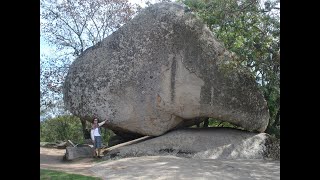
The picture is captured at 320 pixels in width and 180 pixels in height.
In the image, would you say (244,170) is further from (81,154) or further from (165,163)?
(81,154)

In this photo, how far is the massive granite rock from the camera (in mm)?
13297

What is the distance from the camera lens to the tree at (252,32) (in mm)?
13438

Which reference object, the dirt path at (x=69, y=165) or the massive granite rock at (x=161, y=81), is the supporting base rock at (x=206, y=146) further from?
the dirt path at (x=69, y=165)

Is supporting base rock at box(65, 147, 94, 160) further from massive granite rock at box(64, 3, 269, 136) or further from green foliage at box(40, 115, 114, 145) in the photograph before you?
green foliage at box(40, 115, 114, 145)

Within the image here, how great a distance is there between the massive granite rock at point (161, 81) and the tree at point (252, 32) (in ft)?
2.85

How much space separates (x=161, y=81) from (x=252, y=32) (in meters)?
4.23

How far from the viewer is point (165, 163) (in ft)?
34.1

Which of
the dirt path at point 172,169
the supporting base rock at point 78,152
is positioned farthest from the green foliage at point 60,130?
the dirt path at point 172,169

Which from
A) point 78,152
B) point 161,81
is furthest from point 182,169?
point 78,152

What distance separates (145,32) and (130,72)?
1527 mm

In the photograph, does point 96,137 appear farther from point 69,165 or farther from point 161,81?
point 161,81

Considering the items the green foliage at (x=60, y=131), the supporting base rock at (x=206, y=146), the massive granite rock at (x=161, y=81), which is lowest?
the green foliage at (x=60, y=131)

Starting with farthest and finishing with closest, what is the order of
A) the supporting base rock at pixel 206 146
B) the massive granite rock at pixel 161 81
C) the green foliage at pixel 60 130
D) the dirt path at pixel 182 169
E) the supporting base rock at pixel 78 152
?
1. the green foliage at pixel 60 130
2. the massive granite rock at pixel 161 81
3. the supporting base rock at pixel 78 152
4. the supporting base rock at pixel 206 146
5. the dirt path at pixel 182 169

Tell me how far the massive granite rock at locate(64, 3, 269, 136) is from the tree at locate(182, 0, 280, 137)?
2.85 feet
